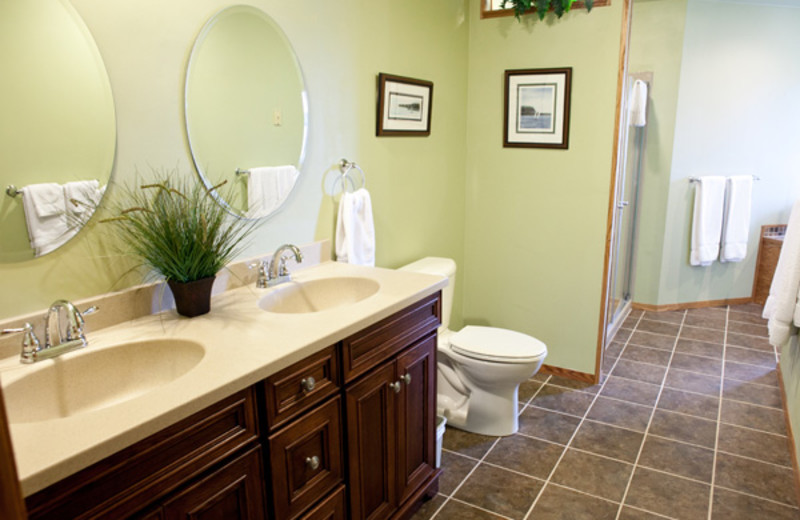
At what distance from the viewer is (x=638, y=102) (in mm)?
3992

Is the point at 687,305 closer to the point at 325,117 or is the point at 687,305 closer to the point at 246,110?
the point at 325,117

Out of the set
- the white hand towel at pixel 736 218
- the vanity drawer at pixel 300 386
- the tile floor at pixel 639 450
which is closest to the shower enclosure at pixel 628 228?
the tile floor at pixel 639 450

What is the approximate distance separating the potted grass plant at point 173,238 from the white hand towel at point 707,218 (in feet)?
12.8

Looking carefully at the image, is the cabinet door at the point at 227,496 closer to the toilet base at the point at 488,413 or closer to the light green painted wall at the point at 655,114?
the toilet base at the point at 488,413

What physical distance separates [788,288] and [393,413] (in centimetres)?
182

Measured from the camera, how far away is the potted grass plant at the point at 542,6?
114 inches

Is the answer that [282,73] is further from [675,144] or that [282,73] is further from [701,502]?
[675,144]

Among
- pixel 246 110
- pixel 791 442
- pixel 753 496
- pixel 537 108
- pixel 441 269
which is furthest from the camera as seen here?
pixel 537 108

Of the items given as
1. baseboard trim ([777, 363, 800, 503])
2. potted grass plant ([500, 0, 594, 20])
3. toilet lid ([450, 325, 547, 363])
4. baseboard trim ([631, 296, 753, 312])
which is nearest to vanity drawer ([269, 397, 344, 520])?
toilet lid ([450, 325, 547, 363])

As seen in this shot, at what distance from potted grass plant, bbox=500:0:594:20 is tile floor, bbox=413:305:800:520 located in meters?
2.07

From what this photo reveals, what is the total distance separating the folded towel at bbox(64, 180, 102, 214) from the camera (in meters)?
1.45

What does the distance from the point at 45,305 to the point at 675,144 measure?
4.30m

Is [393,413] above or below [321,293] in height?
below

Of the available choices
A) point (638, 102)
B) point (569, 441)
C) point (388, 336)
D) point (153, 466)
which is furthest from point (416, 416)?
point (638, 102)
